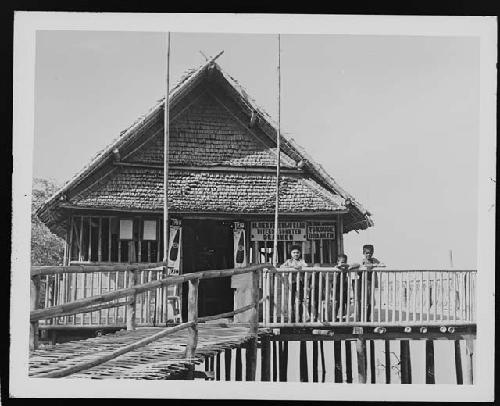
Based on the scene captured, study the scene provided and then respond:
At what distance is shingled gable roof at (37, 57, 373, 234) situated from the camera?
1335 centimetres

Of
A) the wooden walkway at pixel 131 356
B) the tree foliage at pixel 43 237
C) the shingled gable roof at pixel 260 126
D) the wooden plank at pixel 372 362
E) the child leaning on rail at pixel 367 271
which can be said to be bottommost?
the wooden plank at pixel 372 362

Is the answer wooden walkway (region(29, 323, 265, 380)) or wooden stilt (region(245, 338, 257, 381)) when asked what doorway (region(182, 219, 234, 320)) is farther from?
wooden walkway (region(29, 323, 265, 380))

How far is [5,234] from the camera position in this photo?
34.0 ft

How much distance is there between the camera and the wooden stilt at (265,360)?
1288cm

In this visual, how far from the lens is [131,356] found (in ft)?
33.7

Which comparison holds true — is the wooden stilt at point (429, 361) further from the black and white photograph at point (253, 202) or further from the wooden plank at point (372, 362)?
the wooden plank at point (372, 362)

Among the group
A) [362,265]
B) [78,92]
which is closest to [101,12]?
[78,92]

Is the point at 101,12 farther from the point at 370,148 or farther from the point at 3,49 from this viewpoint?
the point at 370,148

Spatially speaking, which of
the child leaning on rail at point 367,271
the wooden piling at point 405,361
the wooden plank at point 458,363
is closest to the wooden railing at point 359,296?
the child leaning on rail at point 367,271

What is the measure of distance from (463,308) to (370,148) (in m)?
2.70

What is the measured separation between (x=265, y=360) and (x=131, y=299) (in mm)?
2168

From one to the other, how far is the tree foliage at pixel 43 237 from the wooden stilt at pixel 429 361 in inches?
220

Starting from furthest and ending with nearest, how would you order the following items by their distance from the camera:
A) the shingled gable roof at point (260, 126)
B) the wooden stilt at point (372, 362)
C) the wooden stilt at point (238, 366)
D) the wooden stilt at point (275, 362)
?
the wooden stilt at point (372, 362) → the wooden stilt at point (275, 362) → the shingled gable roof at point (260, 126) → the wooden stilt at point (238, 366)

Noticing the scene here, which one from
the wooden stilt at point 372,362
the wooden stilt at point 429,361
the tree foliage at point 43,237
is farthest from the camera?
the wooden stilt at point 372,362
